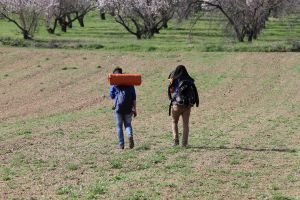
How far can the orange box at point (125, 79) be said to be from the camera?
13842 mm

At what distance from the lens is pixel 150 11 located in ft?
183

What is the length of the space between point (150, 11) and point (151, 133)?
39520mm

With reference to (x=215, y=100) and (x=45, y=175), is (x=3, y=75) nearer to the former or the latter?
(x=215, y=100)

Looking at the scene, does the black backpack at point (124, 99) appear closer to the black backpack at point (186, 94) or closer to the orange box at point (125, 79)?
the orange box at point (125, 79)

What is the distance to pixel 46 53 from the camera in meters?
39.5

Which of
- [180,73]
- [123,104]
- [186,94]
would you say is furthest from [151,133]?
[180,73]

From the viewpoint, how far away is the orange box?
13.8m

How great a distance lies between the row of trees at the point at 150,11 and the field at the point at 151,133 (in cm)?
1039

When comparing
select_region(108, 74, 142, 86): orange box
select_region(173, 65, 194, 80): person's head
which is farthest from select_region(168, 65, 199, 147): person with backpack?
select_region(108, 74, 142, 86): orange box

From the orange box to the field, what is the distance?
1.38 metres

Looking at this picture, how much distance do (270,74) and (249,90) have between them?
15.7 ft

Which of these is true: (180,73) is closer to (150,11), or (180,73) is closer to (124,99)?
(124,99)

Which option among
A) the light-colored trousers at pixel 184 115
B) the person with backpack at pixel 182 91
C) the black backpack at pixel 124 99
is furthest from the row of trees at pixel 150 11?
the black backpack at pixel 124 99

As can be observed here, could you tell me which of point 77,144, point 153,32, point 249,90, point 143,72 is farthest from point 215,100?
point 153,32
